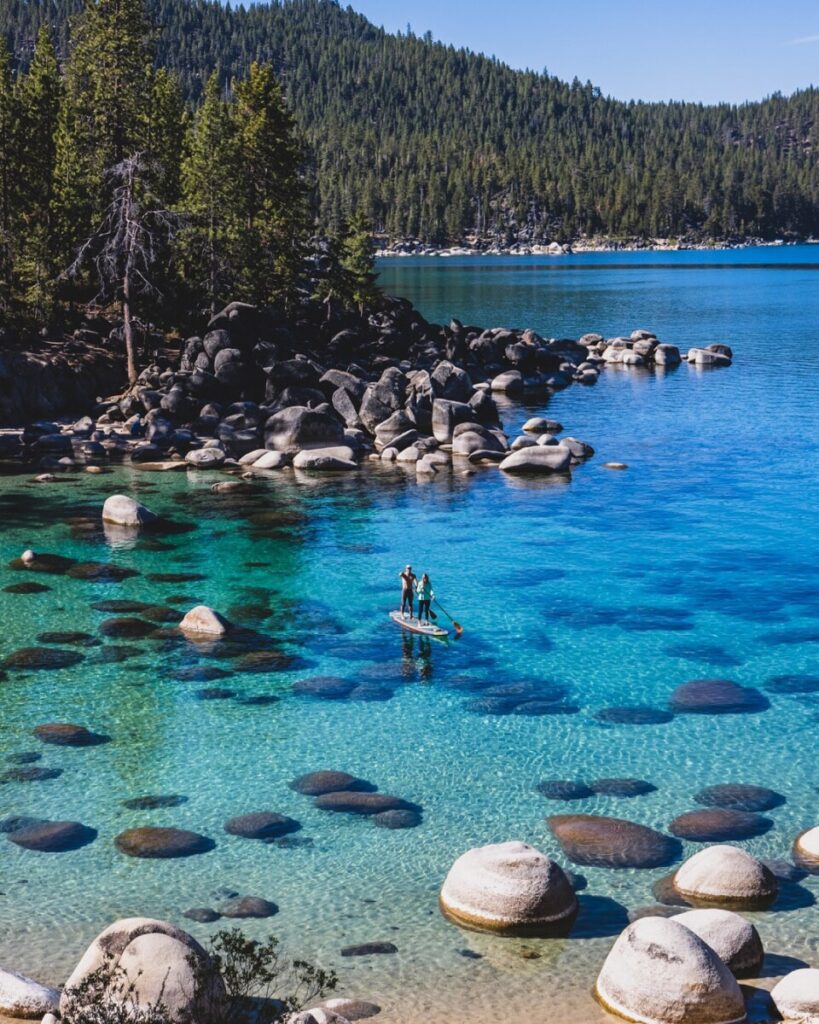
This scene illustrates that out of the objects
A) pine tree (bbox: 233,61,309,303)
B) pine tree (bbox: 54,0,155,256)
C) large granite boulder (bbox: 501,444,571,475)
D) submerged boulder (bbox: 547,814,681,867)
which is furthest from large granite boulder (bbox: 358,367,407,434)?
submerged boulder (bbox: 547,814,681,867)

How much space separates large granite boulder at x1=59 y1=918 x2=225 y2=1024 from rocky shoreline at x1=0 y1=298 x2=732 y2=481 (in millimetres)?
34689

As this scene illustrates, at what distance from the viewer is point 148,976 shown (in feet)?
39.1

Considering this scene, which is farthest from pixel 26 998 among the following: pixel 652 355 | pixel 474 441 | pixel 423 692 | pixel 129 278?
pixel 652 355

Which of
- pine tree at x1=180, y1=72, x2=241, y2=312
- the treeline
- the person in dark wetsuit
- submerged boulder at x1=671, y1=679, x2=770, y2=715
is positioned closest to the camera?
submerged boulder at x1=671, y1=679, x2=770, y2=715

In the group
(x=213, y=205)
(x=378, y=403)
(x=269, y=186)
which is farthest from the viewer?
(x=269, y=186)

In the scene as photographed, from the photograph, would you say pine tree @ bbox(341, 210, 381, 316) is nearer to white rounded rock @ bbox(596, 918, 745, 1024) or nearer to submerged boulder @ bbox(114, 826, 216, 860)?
submerged boulder @ bbox(114, 826, 216, 860)

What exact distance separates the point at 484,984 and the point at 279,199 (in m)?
64.1

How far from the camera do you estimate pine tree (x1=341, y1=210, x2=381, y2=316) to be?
8069 cm

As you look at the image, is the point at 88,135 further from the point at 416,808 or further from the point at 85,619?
the point at 416,808

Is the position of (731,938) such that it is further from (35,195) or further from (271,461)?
(35,195)

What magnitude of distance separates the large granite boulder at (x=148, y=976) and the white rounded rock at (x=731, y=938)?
5920 millimetres

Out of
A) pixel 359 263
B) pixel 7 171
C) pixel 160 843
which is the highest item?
pixel 7 171

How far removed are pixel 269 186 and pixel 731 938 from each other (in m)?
64.4

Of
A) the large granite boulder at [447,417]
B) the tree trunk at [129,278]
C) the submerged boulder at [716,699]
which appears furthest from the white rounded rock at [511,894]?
the tree trunk at [129,278]
